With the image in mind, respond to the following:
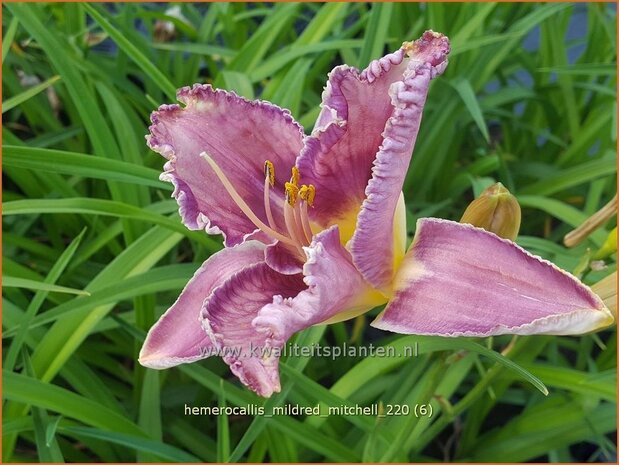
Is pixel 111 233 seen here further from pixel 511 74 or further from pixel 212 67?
pixel 511 74

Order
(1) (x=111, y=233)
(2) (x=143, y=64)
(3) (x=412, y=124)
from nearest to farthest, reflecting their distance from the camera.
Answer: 1. (3) (x=412, y=124)
2. (2) (x=143, y=64)
3. (1) (x=111, y=233)

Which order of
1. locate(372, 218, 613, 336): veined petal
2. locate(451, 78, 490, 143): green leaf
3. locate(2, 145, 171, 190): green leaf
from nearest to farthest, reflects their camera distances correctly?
locate(372, 218, 613, 336): veined petal, locate(2, 145, 171, 190): green leaf, locate(451, 78, 490, 143): green leaf

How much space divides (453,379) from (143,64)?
50 cm

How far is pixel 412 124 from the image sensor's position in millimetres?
376

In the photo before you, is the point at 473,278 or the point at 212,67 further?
the point at 212,67

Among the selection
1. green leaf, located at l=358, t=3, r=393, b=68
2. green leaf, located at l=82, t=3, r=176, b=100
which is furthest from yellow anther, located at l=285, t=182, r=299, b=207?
green leaf, located at l=358, t=3, r=393, b=68

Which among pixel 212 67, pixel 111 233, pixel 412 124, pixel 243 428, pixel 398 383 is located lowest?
pixel 243 428

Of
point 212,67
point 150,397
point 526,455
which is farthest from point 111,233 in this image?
point 526,455

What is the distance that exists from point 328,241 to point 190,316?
0.12 m

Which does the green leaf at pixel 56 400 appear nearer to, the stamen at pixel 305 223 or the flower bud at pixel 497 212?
the stamen at pixel 305 223

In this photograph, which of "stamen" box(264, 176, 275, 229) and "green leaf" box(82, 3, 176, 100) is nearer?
"stamen" box(264, 176, 275, 229)

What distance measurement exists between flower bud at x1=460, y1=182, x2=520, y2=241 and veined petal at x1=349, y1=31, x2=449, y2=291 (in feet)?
0.21

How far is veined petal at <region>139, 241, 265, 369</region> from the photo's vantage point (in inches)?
17.2

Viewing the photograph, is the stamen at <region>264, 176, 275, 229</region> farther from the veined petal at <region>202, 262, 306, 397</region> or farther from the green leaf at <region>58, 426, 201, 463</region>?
the green leaf at <region>58, 426, 201, 463</region>
